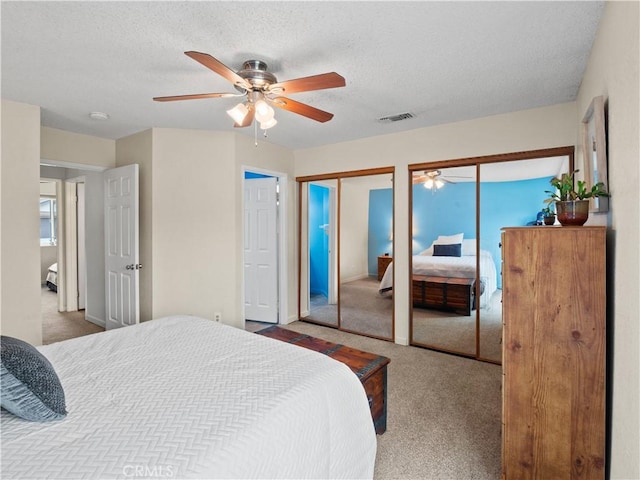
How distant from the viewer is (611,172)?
5.28 ft

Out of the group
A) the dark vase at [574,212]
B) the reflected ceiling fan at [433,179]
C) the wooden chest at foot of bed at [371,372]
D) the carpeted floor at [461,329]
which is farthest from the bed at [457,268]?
the wooden chest at foot of bed at [371,372]

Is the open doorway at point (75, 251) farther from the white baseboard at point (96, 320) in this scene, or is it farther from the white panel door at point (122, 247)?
the white panel door at point (122, 247)

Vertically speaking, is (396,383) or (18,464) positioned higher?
(18,464)

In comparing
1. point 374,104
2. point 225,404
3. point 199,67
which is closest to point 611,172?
point 374,104

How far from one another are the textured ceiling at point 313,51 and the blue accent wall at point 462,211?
0.77m

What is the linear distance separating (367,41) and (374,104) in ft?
3.34

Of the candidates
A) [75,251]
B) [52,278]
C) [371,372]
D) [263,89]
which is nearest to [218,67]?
[263,89]

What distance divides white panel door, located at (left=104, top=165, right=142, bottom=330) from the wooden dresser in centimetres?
355

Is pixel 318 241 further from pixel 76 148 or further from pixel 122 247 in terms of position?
pixel 76 148

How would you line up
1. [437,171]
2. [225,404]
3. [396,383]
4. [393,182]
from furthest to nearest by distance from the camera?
[393,182] < [437,171] < [396,383] < [225,404]

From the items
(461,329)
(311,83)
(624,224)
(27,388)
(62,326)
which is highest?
(311,83)

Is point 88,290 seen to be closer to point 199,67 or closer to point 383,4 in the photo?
point 199,67

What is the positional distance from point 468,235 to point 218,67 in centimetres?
285

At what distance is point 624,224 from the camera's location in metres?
1.33
